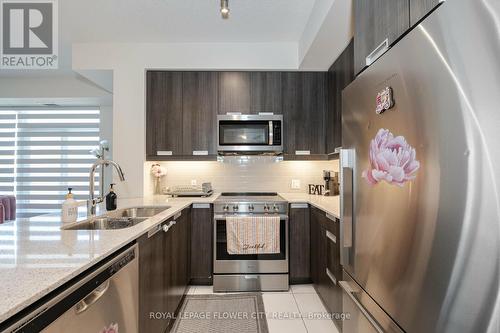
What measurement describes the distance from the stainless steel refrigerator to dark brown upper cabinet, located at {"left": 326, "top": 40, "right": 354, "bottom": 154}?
1.34 m

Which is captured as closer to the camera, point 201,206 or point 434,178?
point 434,178

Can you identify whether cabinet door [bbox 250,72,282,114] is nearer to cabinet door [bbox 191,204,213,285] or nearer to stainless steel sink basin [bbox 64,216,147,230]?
cabinet door [bbox 191,204,213,285]

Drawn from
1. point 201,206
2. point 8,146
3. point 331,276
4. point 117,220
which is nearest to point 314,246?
point 331,276

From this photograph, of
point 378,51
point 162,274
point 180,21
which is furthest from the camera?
point 180,21

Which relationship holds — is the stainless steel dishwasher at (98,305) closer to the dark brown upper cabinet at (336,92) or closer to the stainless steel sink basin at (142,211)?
the stainless steel sink basin at (142,211)

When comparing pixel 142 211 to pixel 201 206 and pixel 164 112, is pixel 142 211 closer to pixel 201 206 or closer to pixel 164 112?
pixel 201 206

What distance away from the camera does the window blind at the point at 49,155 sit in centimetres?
414

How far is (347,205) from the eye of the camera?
127cm

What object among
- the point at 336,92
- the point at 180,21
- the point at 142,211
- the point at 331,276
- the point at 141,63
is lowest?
the point at 331,276

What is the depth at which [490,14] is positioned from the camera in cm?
56

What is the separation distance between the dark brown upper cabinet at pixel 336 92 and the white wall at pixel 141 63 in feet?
1.61

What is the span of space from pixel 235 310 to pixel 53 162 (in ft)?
12.4

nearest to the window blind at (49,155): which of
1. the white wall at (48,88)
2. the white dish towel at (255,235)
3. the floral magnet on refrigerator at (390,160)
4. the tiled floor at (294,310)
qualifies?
the white wall at (48,88)

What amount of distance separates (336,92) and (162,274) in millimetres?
2219
